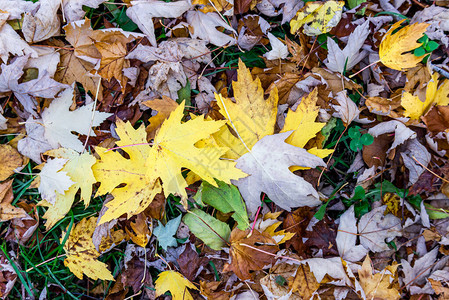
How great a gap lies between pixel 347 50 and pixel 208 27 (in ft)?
2.61

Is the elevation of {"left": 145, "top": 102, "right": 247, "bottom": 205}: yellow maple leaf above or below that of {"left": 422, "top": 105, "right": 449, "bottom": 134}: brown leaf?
below

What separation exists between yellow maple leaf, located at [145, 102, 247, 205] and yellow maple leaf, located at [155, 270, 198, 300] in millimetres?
523

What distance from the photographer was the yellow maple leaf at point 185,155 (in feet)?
4.88

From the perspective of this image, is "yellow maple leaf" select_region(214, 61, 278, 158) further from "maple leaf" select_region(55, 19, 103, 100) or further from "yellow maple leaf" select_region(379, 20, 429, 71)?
"maple leaf" select_region(55, 19, 103, 100)

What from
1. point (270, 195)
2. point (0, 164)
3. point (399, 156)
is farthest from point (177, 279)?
point (399, 156)

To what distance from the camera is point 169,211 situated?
73.8 inches

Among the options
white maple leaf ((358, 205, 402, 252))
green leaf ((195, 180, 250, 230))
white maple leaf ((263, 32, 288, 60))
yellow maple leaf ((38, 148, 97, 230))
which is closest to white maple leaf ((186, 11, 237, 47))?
white maple leaf ((263, 32, 288, 60))

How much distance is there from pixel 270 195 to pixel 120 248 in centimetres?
100

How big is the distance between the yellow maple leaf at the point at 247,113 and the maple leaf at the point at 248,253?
46 centimetres

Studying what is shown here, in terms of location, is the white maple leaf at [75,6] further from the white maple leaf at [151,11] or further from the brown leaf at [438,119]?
the brown leaf at [438,119]

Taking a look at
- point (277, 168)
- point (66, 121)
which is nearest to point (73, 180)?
point (66, 121)

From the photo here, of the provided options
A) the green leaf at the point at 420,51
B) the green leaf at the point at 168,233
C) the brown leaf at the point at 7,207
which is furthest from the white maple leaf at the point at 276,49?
the brown leaf at the point at 7,207

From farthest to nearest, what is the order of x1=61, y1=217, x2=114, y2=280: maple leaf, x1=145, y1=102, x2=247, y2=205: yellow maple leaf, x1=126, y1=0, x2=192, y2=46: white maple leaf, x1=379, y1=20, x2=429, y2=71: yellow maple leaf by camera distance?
x1=61, y1=217, x2=114, y2=280: maple leaf, x1=126, y1=0, x2=192, y2=46: white maple leaf, x1=379, y1=20, x2=429, y2=71: yellow maple leaf, x1=145, y1=102, x2=247, y2=205: yellow maple leaf

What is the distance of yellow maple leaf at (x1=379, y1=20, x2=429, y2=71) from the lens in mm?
1612
